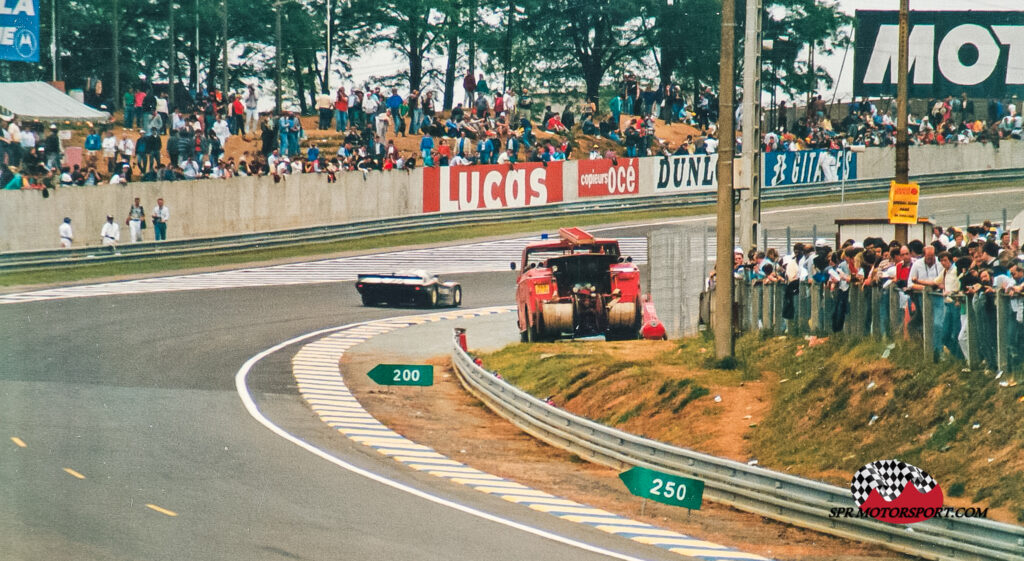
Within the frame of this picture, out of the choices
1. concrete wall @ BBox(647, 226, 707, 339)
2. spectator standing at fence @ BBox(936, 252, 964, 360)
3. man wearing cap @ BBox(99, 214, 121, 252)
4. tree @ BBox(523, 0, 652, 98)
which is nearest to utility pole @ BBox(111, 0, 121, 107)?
man wearing cap @ BBox(99, 214, 121, 252)

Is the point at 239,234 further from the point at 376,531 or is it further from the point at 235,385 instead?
the point at 376,531

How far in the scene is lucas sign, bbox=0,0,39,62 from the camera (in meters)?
27.8

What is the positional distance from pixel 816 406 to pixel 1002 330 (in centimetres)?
379

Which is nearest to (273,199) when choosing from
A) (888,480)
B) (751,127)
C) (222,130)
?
(222,130)

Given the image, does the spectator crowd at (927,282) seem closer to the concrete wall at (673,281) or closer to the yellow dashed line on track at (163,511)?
the concrete wall at (673,281)

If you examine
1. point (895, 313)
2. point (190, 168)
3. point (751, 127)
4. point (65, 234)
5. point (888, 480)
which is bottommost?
point (888, 480)

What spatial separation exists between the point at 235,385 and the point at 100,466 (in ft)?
25.4

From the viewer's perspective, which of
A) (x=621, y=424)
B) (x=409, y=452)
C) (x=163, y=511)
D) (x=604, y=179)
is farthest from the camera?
(x=604, y=179)

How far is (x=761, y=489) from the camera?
52.7 ft

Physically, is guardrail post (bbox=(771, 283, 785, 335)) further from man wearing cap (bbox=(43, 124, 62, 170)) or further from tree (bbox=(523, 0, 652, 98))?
man wearing cap (bbox=(43, 124, 62, 170))

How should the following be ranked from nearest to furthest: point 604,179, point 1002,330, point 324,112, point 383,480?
point 1002,330 < point 383,480 < point 604,179 < point 324,112

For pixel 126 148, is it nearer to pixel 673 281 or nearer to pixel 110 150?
pixel 110 150

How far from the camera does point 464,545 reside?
45.5 ft

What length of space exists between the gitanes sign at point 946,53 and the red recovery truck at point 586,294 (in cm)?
1571
